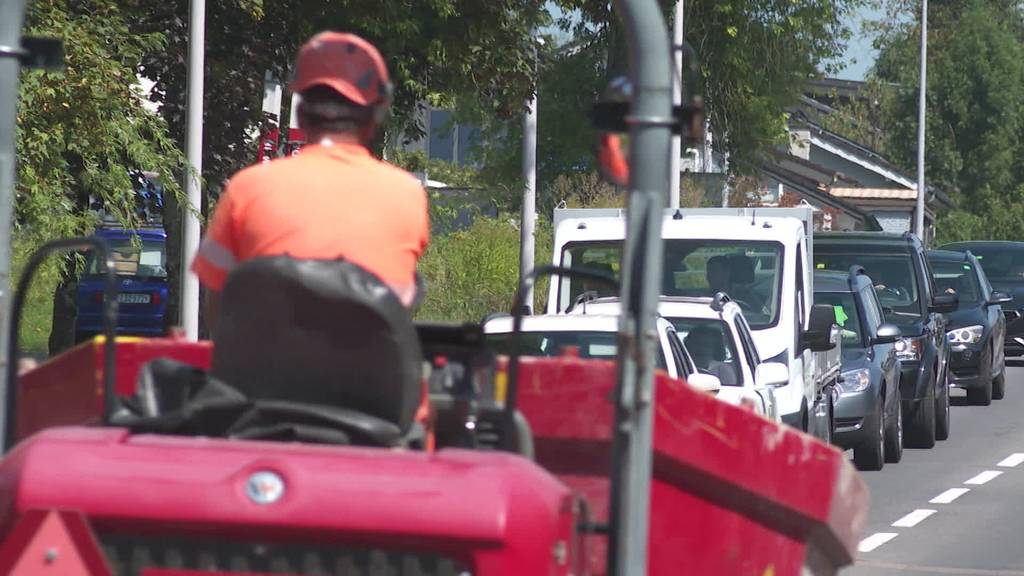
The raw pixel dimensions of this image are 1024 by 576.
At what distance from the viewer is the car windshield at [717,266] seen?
16281 millimetres

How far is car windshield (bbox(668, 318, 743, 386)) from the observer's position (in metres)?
13.7

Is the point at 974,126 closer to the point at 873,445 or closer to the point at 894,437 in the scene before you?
the point at 894,437

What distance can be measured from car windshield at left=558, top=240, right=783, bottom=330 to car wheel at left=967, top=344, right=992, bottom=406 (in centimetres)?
826

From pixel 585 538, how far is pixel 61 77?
10669 mm

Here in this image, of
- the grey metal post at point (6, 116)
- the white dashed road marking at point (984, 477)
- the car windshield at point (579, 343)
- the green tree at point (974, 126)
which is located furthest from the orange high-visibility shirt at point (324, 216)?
the green tree at point (974, 126)

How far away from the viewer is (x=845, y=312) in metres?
18.2

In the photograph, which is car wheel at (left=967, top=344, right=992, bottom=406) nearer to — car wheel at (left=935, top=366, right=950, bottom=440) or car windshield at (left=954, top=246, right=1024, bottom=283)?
car wheel at (left=935, top=366, right=950, bottom=440)

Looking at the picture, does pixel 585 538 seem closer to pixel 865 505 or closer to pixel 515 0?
pixel 865 505

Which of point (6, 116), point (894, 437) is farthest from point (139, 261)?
point (6, 116)

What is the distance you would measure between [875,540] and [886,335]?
5191mm

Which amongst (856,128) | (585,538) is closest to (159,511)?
(585,538)

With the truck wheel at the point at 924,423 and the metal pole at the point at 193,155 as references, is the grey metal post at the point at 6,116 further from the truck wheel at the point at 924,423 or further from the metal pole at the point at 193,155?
the truck wheel at the point at 924,423

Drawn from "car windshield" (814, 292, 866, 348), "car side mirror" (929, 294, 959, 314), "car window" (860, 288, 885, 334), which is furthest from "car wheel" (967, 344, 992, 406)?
"car windshield" (814, 292, 866, 348)

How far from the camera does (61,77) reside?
554 inches
